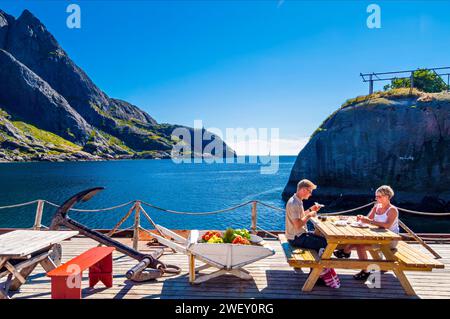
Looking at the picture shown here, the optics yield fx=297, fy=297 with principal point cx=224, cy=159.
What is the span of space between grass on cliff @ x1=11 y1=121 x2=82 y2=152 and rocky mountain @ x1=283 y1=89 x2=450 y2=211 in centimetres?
14725

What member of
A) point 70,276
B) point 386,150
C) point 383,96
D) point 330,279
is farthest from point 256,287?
point 383,96

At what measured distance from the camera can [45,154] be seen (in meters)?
136

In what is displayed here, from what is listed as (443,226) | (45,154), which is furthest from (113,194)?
(45,154)

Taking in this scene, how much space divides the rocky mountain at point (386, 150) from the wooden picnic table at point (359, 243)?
36437 mm

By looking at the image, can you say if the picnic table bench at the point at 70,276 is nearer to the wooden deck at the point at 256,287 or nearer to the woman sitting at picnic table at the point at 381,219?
the wooden deck at the point at 256,287

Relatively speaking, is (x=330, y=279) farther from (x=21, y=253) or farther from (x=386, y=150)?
(x=386, y=150)

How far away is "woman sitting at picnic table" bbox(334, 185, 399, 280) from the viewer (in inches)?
239

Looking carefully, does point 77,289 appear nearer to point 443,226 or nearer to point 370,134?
point 443,226

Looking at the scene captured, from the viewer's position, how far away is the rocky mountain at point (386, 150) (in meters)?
36.4

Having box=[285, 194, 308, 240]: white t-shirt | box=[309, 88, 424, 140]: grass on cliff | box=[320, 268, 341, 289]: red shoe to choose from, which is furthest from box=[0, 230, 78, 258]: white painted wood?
box=[309, 88, 424, 140]: grass on cliff

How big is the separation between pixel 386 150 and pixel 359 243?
38474 millimetres

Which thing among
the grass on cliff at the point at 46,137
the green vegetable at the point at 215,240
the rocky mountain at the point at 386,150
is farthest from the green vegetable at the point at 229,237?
the grass on cliff at the point at 46,137
